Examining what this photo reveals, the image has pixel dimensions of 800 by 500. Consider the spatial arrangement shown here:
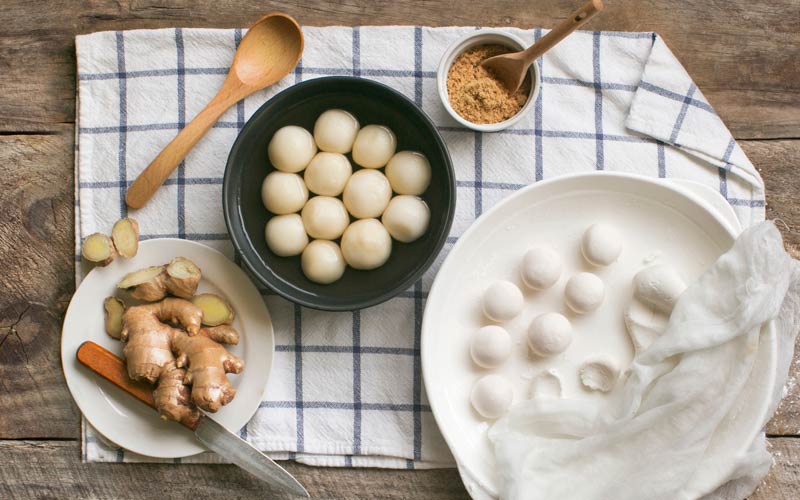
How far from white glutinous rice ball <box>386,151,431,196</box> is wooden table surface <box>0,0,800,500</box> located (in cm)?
21

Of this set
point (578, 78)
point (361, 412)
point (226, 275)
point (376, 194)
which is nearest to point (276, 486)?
point (361, 412)

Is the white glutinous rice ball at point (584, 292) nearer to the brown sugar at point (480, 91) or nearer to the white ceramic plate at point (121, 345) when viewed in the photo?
the brown sugar at point (480, 91)

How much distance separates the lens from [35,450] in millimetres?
896

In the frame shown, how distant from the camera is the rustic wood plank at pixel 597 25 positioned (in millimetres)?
896

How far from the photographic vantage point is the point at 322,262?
0.81 meters

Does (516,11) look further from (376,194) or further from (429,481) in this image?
(429,481)

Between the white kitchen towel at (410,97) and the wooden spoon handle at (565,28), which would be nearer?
the wooden spoon handle at (565,28)

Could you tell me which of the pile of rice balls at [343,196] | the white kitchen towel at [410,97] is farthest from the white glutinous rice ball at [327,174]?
the white kitchen towel at [410,97]

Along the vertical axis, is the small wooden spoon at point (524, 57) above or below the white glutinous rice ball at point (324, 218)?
above

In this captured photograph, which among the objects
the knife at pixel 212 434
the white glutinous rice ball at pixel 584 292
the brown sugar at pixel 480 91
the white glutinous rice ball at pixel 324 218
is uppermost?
the brown sugar at pixel 480 91

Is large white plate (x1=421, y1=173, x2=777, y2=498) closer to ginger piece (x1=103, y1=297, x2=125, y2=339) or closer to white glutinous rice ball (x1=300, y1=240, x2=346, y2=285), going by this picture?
white glutinous rice ball (x1=300, y1=240, x2=346, y2=285)

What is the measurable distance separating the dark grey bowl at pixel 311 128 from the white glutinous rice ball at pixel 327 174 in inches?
2.0

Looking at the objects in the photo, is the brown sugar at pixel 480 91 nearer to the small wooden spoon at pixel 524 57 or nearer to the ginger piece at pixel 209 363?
the small wooden spoon at pixel 524 57

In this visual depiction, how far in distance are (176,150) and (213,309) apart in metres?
0.20
